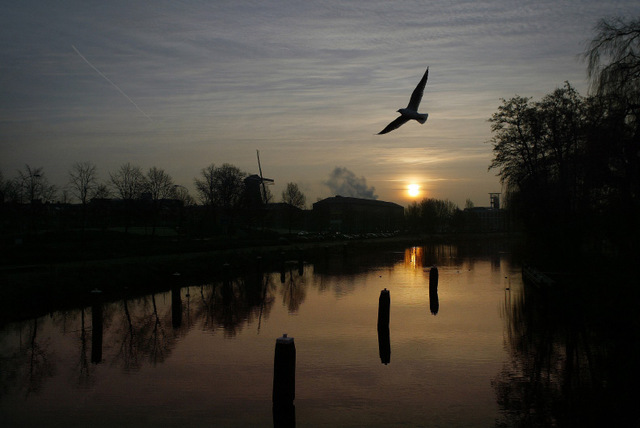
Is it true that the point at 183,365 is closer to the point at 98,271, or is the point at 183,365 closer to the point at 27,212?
the point at 98,271

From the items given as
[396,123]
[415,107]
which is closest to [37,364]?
[396,123]

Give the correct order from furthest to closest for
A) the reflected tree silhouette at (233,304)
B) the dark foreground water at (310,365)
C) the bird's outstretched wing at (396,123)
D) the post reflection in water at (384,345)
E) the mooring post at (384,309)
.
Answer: the reflected tree silhouette at (233,304)
the mooring post at (384,309)
the post reflection in water at (384,345)
the bird's outstretched wing at (396,123)
the dark foreground water at (310,365)

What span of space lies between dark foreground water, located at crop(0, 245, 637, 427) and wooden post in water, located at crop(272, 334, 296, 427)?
0.17 meters

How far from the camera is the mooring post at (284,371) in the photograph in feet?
35.7

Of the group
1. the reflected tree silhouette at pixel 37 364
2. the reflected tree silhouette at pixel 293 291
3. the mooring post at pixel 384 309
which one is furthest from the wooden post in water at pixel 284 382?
the reflected tree silhouette at pixel 293 291

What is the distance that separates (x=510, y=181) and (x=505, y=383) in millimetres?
28515

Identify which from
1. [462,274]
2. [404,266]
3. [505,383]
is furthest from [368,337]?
[404,266]

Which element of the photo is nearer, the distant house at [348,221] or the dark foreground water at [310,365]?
the dark foreground water at [310,365]

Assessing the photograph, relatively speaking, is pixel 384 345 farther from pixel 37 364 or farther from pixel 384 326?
pixel 37 364

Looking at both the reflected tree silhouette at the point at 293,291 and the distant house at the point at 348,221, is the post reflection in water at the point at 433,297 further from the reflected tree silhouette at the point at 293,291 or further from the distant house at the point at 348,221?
the distant house at the point at 348,221

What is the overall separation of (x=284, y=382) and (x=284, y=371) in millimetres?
256

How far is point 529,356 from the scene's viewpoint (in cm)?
1612

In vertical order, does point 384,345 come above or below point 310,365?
above

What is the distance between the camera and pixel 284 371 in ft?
35.9
